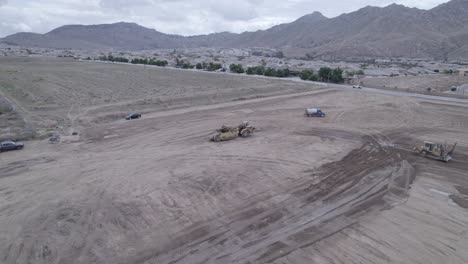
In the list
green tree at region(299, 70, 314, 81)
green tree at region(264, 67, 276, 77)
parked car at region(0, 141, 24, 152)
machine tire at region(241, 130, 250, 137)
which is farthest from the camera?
green tree at region(264, 67, 276, 77)

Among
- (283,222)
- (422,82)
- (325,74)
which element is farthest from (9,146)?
(422,82)

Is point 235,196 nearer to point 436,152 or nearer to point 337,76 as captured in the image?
point 436,152

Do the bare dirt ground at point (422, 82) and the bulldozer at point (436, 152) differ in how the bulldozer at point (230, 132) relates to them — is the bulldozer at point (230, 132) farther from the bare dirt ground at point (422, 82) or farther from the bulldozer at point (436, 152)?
the bare dirt ground at point (422, 82)

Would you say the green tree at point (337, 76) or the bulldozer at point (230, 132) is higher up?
the green tree at point (337, 76)

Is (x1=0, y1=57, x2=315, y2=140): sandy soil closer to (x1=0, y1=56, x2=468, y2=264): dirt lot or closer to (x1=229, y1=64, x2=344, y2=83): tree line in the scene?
(x1=0, y1=56, x2=468, y2=264): dirt lot

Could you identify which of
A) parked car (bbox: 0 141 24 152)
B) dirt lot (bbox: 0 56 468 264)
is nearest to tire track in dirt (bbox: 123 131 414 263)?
dirt lot (bbox: 0 56 468 264)

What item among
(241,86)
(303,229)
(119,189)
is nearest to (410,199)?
(303,229)

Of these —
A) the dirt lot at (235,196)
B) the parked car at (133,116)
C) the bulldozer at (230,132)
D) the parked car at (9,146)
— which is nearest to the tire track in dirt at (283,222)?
the dirt lot at (235,196)

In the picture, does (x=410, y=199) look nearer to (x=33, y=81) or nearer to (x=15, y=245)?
(x=15, y=245)
